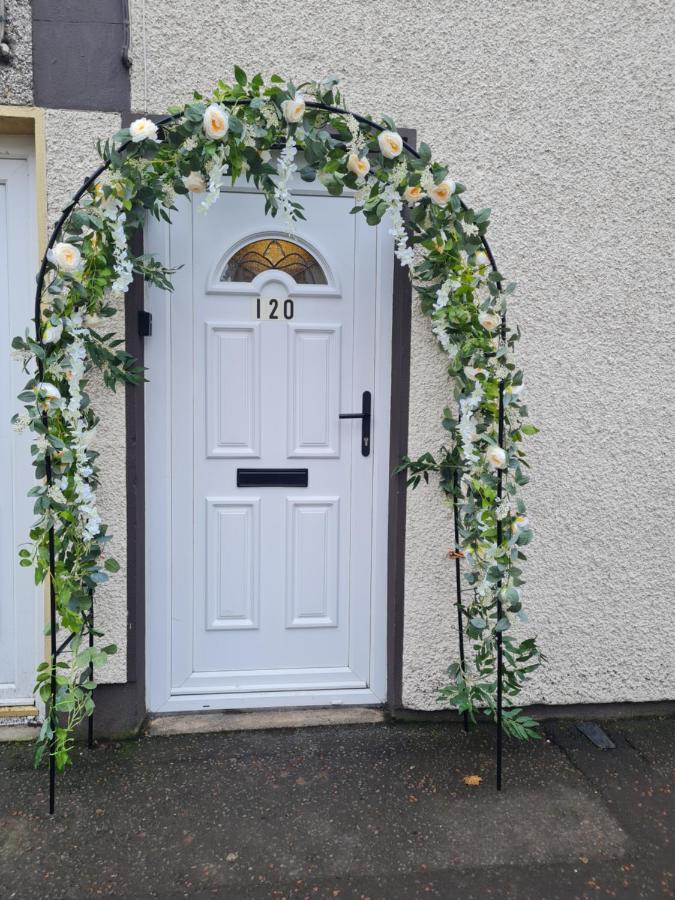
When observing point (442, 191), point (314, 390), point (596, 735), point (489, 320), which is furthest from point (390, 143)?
point (596, 735)

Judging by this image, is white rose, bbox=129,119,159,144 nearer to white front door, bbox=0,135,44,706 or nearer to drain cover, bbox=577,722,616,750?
white front door, bbox=0,135,44,706

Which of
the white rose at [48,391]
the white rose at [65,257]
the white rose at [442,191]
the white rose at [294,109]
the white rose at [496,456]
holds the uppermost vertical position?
the white rose at [294,109]

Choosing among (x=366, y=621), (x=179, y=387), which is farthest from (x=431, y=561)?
(x=179, y=387)

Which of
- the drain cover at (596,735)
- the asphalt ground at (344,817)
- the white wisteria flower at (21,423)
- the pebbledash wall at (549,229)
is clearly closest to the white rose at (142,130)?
the pebbledash wall at (549,229)

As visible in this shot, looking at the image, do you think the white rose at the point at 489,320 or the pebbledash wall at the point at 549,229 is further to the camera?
the pebbledash wall at the point at 549,229

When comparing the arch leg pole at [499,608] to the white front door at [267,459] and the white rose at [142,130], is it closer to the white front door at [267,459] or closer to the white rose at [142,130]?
the white front door at [267,459]

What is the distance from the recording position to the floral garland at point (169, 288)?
2123 mm

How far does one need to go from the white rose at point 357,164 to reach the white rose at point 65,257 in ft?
3.18

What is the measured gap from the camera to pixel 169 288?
2.48 m

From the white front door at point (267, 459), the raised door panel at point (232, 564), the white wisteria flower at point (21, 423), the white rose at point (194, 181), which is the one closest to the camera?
the white wisteria flower at point (21, 423)

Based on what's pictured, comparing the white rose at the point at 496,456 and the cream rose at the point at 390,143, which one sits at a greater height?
the cream rose at the point at 390,143

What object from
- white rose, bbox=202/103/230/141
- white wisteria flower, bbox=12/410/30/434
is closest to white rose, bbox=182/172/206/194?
white rose, bbox=202/103/230/141

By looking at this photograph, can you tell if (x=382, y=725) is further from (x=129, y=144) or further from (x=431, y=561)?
(x=129, y=144)

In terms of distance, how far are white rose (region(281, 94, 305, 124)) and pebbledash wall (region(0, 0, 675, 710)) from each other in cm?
57
